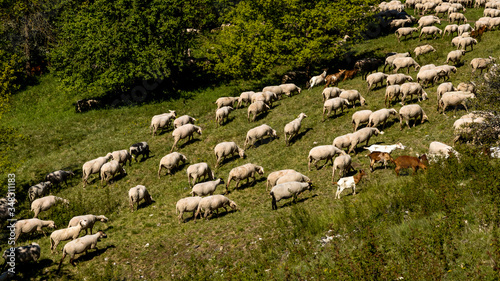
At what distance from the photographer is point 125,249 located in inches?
Result: 647

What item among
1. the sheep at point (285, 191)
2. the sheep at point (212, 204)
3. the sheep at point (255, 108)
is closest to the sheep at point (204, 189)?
the sheep at point (212, 204)

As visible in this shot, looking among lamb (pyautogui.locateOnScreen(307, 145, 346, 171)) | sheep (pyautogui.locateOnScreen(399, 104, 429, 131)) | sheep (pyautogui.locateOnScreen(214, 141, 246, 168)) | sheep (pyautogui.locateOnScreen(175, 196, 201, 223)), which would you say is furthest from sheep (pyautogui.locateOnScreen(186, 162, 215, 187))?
sheep (pyautogui.locateOnScreen(399, 104, 429, 131))

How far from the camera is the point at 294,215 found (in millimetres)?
15312

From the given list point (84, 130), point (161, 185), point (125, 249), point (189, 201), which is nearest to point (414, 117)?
point (189, 201)

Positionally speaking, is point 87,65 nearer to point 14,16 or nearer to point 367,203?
point 14,16

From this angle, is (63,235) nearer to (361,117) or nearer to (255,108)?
(255,108)

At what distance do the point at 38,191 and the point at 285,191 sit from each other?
1637 centimetres

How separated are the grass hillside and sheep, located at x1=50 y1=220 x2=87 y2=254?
1.58ft

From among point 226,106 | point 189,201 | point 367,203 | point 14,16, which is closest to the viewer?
point 367,203

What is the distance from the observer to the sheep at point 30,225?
61.0ft

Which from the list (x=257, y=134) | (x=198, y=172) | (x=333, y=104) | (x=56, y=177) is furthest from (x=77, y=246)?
(x=333, y=104)

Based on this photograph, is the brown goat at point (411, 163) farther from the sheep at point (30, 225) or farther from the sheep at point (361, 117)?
the sheep at point (30, 225)

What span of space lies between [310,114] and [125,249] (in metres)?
17.1

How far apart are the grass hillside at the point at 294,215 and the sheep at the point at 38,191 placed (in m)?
0.66
